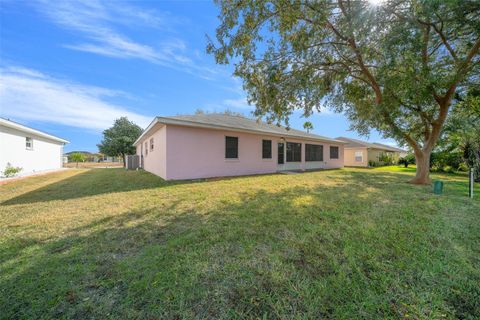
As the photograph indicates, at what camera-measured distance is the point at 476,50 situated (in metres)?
6.57

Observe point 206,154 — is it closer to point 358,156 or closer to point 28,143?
point 28,143

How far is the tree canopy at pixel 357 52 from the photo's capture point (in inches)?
225

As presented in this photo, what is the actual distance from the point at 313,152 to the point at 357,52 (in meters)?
10.1

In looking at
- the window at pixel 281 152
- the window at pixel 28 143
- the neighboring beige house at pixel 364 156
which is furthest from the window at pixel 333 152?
the window at pixel 28 143

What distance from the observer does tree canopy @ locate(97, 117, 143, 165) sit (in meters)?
25.9

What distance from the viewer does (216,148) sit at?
33.7 feet

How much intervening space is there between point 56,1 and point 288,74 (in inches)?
302

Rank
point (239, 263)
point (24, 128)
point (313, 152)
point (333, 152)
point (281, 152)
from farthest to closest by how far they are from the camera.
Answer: point (333, 152), point (313, 152), point (281, 152), point (24, 128), point (239, 263)

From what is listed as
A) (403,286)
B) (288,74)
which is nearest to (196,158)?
(288,74)

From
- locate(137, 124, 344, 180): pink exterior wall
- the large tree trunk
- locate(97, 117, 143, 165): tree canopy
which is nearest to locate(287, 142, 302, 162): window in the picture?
locate(137, 124, 344, 180): pink exterior wall

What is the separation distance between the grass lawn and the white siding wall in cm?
962

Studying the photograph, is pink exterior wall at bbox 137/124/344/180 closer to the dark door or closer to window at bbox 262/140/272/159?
window at bbox 262/140/272/159

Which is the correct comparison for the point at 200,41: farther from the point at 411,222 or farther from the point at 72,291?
the point at 411,222

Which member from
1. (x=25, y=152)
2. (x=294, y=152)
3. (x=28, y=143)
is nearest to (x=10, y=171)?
(x=25, y=152)
